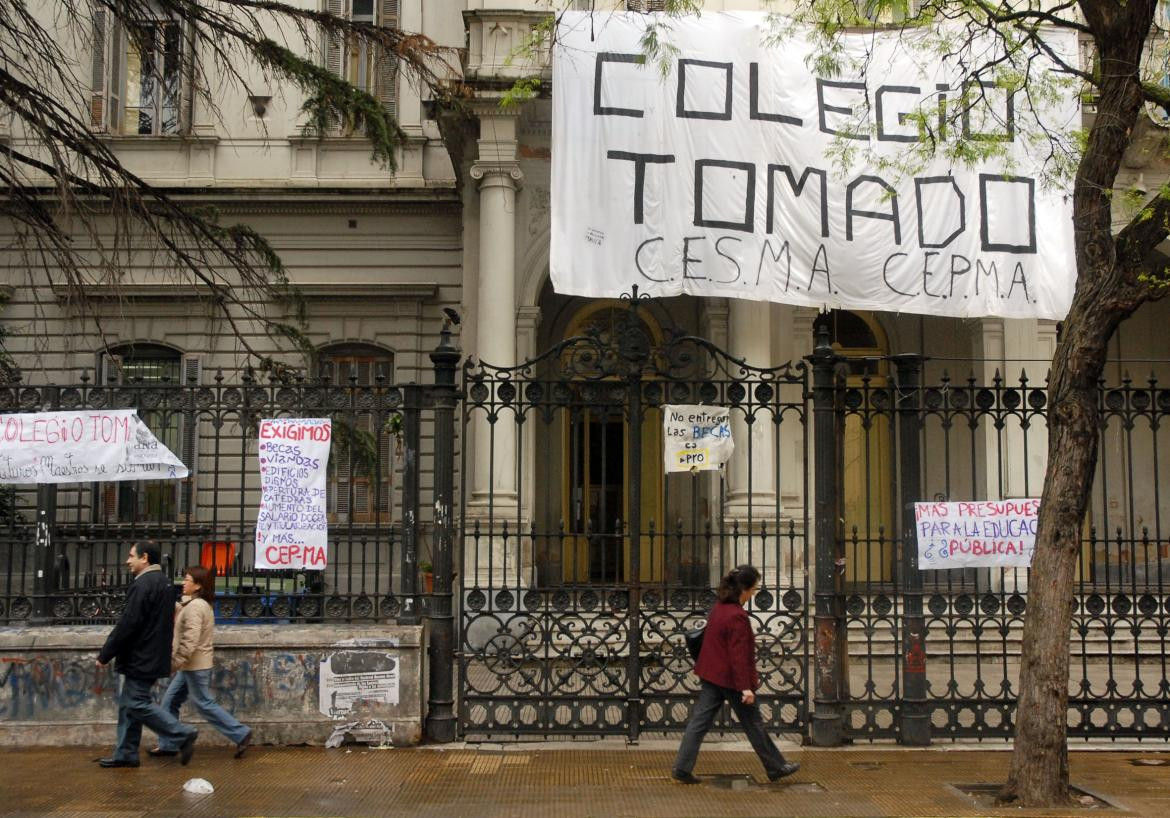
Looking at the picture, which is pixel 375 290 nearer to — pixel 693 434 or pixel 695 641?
pixel 693 434

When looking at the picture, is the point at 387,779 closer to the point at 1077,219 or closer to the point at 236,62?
the point at 1077,219

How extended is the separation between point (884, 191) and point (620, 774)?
339 inches

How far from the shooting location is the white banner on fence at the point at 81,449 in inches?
379

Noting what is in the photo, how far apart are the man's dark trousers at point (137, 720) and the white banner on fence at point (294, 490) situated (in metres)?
1.48

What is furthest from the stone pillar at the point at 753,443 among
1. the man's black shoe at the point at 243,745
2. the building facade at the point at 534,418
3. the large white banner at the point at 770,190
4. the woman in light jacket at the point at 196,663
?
the woman in light jacket at the point at 196,663

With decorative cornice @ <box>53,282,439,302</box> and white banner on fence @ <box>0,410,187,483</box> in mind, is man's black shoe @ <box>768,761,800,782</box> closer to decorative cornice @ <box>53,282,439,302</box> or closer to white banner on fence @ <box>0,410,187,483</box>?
white banner on fence @ <box>0,410,187,483</box>

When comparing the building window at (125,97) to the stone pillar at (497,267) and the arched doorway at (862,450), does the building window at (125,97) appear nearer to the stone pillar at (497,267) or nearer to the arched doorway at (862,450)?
the stone pillar at (497,267)

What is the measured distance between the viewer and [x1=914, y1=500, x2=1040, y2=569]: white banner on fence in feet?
31.6

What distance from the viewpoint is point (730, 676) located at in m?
8.10

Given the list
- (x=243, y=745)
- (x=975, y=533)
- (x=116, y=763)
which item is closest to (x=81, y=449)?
(x=116, y=763)

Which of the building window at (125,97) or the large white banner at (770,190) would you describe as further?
the building window at (125,97)

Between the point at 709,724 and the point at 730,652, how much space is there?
0.55 m

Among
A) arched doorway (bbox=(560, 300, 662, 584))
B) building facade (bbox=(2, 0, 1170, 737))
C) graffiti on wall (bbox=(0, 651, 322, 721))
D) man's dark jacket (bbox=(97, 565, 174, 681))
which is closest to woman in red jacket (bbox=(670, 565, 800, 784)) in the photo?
building facade (bbox=(2, 0, 1170, 737))

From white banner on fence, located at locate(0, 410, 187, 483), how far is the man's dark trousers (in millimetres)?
1883
